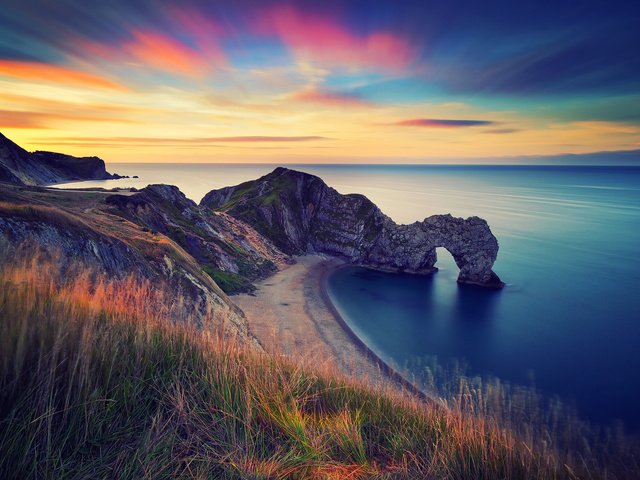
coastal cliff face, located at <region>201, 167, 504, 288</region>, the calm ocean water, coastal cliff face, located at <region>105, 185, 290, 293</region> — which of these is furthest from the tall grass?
coastal cliff face, located at <region>201, 167, 504, 288</region>

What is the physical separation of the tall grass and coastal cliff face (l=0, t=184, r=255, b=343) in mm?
1981

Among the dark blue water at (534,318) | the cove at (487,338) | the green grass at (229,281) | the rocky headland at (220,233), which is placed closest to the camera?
the rocky headland at (220,233)

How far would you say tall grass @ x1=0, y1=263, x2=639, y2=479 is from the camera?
9.97 ft

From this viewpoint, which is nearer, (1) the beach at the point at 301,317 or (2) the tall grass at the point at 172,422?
(2) the tall grass at the point at 172,422

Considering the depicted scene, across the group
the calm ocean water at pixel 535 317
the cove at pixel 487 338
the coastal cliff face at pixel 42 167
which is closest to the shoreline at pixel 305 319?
the cove at pixel 487 338

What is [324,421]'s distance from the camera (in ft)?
14.6

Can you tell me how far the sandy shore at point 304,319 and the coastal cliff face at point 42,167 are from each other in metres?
52.9

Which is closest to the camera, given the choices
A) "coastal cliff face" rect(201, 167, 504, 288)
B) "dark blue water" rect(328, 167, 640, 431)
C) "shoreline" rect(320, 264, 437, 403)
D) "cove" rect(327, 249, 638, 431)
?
"shoreline" rect(320, 264, 437, 403)

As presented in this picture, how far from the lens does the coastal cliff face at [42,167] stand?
7719 centimetres

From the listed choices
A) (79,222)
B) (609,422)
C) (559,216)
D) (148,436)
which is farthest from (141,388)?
(559,216)

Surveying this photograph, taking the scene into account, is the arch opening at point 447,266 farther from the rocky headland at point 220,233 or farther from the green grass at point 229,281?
the green grass at point 229,281

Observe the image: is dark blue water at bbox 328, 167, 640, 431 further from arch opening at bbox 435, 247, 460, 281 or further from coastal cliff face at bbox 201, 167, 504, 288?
coastal cliff face at bbox 201, 167, 504, 288

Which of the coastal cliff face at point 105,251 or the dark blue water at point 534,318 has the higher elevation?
the coastal cliff face at point 105,251

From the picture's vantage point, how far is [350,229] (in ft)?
225
